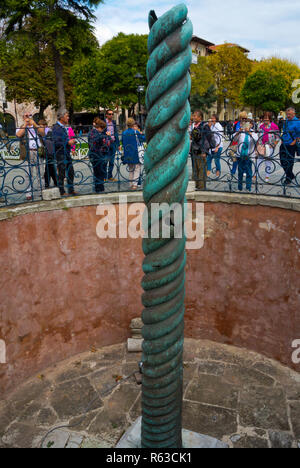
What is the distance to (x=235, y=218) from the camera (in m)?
6.94

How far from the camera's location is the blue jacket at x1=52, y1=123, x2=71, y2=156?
6.80 m

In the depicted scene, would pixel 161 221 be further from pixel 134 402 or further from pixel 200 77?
pixel 200 77

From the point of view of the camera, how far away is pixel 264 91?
42500mm

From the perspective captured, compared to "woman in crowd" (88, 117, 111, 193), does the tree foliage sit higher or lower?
higher

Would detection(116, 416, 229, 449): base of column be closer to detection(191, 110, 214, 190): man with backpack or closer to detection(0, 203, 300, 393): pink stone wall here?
detection(0, 203, 300, 393): pink stone wall

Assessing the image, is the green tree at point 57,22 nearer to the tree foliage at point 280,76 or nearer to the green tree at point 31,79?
the green tree at point 31,79

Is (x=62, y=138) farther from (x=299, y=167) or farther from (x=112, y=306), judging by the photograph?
(x=299, y=167)

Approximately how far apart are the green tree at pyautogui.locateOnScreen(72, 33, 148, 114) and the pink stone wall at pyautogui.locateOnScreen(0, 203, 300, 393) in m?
27.1

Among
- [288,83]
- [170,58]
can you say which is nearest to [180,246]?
[170,58]

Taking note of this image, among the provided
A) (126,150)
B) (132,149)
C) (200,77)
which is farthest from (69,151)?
(200,77)

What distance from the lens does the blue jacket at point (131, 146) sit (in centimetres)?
749

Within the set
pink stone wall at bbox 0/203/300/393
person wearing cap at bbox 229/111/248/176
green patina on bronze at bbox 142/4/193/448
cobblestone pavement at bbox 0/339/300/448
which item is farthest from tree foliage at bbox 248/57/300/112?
green patina on bronze at bbox 142/4/193/448

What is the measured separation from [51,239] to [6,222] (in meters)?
0.88

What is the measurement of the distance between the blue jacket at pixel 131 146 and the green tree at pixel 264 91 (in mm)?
39441
